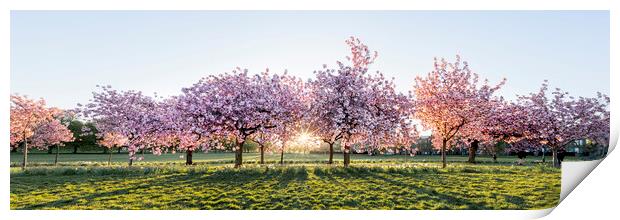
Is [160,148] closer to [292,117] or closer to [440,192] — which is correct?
[292,117]

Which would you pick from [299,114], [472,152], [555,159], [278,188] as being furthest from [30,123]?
[472,152]

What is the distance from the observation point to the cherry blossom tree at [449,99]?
24188 mm

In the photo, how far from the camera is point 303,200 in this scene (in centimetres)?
1353

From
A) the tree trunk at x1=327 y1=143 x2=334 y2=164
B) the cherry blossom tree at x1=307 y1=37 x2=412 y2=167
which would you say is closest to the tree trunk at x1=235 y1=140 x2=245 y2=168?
the cherry blossom tree at x1=307 y1=37 x2=412 y2=167

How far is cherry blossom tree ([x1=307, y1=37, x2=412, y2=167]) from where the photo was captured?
1988 cm

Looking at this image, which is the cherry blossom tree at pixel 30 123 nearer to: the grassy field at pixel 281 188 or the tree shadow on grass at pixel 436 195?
the grassy field at pixel 281 188

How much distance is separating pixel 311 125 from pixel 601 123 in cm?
1133

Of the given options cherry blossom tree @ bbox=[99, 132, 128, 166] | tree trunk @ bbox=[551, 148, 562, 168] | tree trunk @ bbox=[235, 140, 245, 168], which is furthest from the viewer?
cherry blossom tree @ bbox=[99, 132, 128, 166]

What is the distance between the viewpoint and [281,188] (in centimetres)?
1492

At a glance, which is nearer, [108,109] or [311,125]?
[311,125]

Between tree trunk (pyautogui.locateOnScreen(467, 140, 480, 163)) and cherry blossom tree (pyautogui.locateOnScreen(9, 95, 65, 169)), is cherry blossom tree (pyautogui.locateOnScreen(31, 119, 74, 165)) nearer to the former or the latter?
cherry blossom tree (pyautogui.locateOnScreen(9, 95, 65, 169))

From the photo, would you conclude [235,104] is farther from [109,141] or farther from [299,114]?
[109,141]

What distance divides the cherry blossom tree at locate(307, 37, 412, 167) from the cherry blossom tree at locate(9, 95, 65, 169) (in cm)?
1167
